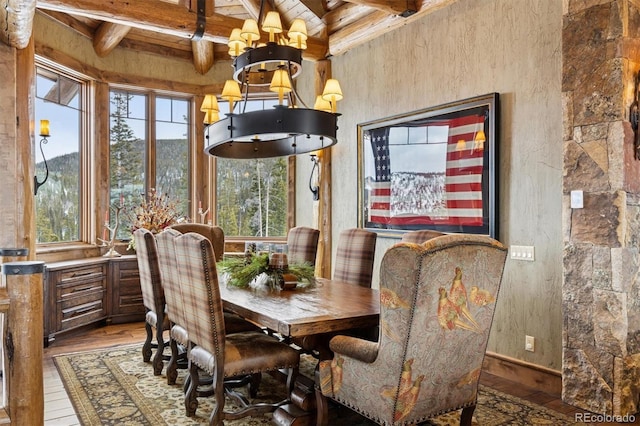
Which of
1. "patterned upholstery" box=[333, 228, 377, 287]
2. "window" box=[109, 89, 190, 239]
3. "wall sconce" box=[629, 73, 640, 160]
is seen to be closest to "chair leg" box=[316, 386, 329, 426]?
"patterned upholstery" box=[333, 228, 377, 287]

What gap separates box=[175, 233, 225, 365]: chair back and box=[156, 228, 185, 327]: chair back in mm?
187

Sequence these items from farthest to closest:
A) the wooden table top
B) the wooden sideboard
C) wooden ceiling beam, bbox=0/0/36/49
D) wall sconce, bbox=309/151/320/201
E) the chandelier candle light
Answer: wall sconce, bbox=309/151/320/201 → the wooden sideboard → wooden ceiling beam, bbox=0/0/36/49 → the chandelier candle light → the wooden table top

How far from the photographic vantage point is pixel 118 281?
533 cm

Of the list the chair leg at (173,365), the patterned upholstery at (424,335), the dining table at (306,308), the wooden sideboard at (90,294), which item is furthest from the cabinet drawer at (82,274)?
the patterned upholstery at (424,335)

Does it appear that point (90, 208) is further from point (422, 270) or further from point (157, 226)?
point (422, 270)

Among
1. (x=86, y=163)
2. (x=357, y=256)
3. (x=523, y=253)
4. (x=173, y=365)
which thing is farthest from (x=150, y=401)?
(x=86, y=163)

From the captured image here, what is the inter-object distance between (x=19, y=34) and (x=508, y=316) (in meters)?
4.09

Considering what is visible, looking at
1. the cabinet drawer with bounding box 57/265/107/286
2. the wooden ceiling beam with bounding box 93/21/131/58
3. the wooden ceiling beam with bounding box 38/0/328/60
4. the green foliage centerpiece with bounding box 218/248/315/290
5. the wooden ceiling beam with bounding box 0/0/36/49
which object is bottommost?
the cabinet drawer with bounding box 57/265/107/286

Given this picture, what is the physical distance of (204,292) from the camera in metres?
2.50

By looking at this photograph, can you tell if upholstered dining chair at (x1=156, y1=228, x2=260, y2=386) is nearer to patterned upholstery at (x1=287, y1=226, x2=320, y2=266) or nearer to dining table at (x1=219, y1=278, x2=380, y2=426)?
dining table at (x1=219, y1=278, x2=380, y2=426)

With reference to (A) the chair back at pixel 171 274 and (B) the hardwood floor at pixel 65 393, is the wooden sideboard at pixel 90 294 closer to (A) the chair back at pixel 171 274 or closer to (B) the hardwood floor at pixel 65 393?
(B) the hardwood floor at pixel 65 393

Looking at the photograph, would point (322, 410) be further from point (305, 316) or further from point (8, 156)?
point (8, 156)

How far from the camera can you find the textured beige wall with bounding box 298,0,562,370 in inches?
134

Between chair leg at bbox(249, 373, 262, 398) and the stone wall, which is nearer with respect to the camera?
the stone wall
